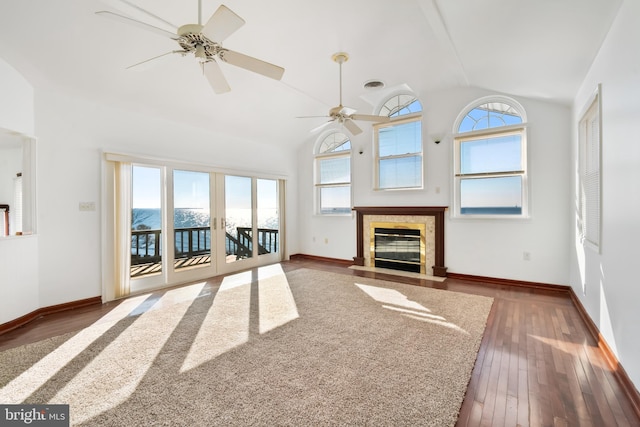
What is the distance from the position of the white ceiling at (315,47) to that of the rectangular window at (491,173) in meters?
0.78

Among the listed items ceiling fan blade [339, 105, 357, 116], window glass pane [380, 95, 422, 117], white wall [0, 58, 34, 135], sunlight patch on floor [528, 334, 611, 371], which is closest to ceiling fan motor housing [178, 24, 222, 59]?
ceiling fan blade [339, 105, 357, 116]

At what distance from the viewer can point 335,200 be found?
658 cm

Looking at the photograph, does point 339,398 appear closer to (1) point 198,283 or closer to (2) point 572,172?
(1) point 198,283

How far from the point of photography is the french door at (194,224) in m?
4.38

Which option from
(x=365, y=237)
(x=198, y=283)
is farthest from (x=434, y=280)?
(x=198, y=283)

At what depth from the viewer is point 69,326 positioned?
3.10 metres

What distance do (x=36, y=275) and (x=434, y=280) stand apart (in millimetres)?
5537

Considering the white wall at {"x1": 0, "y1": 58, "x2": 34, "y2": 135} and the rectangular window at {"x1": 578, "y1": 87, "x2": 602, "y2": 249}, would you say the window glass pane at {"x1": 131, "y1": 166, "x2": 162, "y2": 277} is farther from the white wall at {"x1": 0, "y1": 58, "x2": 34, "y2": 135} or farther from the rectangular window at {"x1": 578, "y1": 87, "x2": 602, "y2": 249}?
the rectangular window at {"x1": 578, "y1": 87, "x2": 602, "y2": 249}

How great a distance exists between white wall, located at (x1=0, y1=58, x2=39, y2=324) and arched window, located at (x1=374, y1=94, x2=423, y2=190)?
17.1 ft

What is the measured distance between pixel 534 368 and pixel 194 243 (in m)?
4.86

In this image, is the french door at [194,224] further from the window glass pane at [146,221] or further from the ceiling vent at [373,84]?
the ceiling vent at [373,84]

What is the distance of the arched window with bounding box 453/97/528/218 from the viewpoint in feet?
14.6

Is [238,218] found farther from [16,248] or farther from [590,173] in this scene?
[590,173]

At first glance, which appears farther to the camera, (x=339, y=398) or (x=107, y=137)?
(x=107, y=137)
